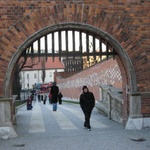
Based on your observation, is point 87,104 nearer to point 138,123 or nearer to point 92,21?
point 138,123

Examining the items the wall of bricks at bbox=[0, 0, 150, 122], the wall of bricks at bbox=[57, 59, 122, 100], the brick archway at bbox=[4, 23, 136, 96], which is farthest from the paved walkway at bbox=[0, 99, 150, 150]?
the wall of bricks at bbox=[57, 59, 122, 100]

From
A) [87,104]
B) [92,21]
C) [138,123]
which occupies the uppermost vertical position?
[92,21]

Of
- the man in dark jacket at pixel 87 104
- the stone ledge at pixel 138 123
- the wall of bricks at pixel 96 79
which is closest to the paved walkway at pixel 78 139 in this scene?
the stone ledge at pixel 138 123

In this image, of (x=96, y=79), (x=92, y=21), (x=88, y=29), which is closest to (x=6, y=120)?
(x=88, y=29)

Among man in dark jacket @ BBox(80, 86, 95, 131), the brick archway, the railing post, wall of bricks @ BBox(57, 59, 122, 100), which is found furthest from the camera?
wall of bricks @ BBox(57, 59, 122, 100)

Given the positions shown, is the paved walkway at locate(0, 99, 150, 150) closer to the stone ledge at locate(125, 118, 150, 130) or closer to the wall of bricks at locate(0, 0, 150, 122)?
the stone ledge at locate(125, 118, 150, 130)

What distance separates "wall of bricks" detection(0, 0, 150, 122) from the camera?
31.7 feet

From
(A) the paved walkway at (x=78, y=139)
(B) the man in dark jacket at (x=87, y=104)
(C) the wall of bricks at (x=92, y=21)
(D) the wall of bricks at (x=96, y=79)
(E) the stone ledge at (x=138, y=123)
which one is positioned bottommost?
(A) the paved walkway at (x=78, y=139)

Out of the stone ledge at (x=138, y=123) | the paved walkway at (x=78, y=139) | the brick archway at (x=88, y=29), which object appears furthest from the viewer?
the stone ledge at (x=138, y=123)

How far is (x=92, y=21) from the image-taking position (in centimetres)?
1002

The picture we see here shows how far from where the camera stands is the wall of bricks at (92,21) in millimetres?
9648

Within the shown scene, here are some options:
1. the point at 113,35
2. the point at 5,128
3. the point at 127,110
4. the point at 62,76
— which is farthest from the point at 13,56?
the point at 62,76

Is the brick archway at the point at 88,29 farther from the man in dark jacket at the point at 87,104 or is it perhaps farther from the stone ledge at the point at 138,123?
the man in dark jacket at the point at 87,104

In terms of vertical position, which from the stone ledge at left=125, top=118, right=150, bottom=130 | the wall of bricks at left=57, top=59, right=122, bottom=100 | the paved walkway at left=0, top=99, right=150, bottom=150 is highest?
the wall of bricks at left=57, top=59, right=122, bottom=100
